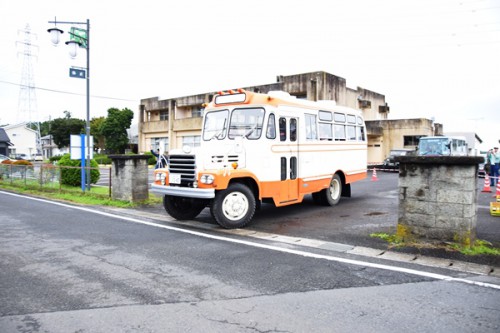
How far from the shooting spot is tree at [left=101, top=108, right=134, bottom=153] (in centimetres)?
5094

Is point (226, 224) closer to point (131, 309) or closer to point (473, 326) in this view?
point (131, 309)

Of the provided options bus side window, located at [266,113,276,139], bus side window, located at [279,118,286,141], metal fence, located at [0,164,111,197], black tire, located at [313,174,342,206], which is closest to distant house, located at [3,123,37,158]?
metal fence, located at [0,164,111,197]

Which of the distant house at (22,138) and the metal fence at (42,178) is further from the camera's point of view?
the distant house at (22,138)

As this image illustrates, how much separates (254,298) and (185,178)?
459 centimetres

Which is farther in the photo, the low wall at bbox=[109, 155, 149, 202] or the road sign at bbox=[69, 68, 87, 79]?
the road sign at bbox=[69, 68, 87, 79]

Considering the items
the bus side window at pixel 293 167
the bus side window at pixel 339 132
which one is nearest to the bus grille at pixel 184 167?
the bus side window at pixel 293 167

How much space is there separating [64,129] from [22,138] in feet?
38.6

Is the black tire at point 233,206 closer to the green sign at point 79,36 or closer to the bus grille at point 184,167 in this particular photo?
the bus grille at point 184,167

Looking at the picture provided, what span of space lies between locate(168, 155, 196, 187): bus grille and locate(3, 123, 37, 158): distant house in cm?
7244

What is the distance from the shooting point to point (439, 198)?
670 cm

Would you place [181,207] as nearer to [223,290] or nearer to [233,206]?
[233,206]

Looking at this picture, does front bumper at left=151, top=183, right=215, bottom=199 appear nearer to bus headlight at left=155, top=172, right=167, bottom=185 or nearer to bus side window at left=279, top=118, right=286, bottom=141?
bus headlight at left=155, top=172, right=167, bottom=185

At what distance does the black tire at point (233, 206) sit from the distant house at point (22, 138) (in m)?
→ 73.7

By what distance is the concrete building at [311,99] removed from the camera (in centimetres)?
3269
